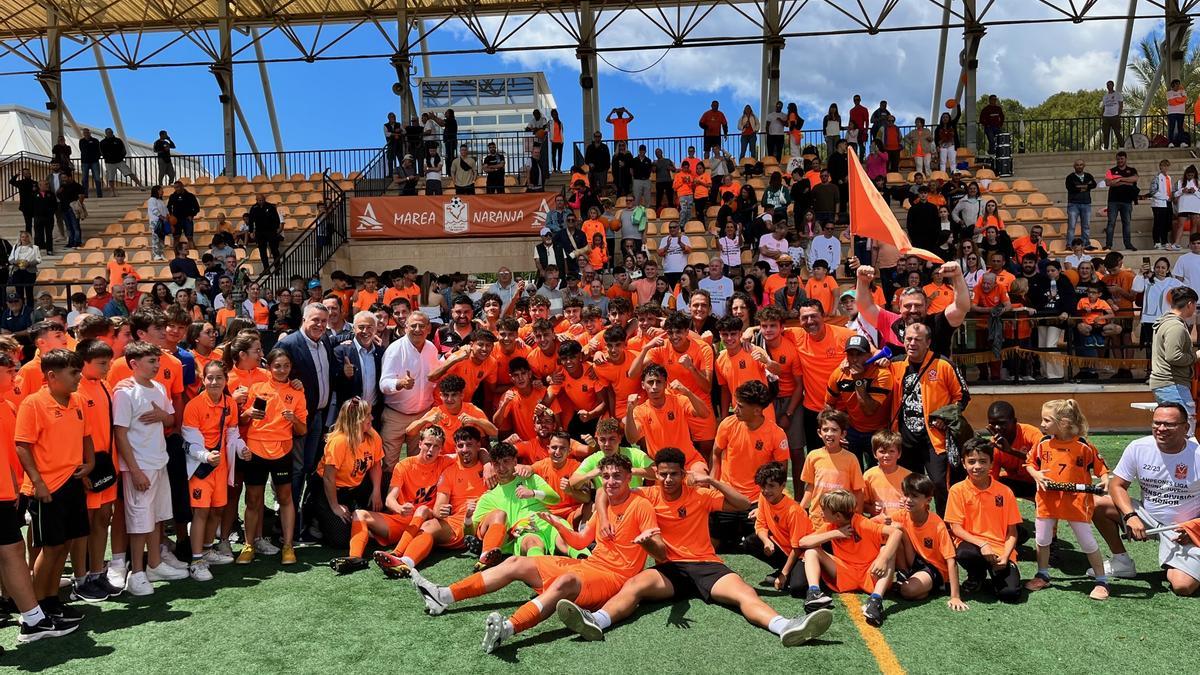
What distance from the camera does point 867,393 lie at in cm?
702

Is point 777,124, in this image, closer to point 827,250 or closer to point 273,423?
point 827,250

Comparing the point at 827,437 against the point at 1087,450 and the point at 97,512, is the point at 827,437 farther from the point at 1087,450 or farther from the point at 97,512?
the point at 97,512

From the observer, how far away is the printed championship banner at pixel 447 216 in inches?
723

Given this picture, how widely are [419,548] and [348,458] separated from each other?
99cm

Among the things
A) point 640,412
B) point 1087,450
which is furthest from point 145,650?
point 1087,450

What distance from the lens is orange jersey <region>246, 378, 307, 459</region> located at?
688 centimetres

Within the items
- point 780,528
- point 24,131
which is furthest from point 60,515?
point 24,131

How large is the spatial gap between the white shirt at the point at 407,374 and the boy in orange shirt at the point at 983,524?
436cm

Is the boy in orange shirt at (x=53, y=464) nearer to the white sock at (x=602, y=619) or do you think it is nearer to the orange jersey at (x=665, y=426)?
the white sock at (x=602, y=619)

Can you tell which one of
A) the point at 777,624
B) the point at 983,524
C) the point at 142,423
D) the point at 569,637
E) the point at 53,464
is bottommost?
the point at 569,637

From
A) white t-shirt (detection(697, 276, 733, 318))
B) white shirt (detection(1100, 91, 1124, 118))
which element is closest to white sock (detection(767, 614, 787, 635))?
white t-shirt (detection(697, 276, 733, 318))

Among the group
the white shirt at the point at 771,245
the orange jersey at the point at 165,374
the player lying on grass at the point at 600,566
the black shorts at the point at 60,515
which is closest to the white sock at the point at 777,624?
the player lying on grass at the point at 600,566

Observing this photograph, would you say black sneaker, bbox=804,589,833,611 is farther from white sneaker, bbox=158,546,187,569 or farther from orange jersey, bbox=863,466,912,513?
white sneaker, bbox=158,546,187,569

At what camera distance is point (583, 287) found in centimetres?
1253
